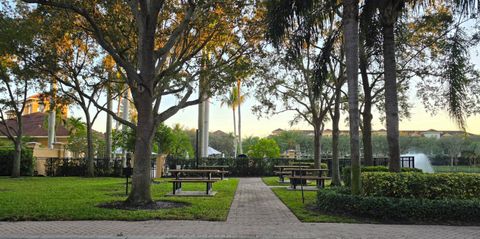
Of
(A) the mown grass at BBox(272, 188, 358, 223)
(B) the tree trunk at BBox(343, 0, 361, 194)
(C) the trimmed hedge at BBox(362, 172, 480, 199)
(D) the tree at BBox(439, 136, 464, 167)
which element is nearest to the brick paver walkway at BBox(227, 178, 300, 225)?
(A) the mown grass at BBox(272, 188, 358, 223)

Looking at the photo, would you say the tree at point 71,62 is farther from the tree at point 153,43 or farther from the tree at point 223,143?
the tree at point 223,143

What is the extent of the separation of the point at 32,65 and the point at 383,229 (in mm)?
14577

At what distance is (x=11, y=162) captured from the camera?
27.9 meters

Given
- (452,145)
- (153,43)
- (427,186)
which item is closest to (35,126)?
(153,43)

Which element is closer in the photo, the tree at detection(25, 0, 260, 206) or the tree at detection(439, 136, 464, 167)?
the tree at detection(25, 0, 260, 206)

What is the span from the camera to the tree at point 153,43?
11148 mm

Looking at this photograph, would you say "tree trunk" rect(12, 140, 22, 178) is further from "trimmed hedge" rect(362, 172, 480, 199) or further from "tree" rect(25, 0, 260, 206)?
"trimmed hedge" rect(362, 172, 480, 199)

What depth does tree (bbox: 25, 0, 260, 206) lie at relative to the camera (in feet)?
36.6

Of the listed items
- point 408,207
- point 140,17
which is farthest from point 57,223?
point 408,207

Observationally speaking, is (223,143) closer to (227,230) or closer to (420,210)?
(420,210)

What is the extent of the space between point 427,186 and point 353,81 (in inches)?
115

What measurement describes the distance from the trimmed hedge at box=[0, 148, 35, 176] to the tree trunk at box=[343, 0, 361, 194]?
24.6 m

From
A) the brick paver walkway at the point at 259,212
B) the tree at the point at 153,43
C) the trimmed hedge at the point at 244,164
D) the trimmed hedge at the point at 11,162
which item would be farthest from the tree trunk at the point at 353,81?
the trimmed hedge at the point at 11,162

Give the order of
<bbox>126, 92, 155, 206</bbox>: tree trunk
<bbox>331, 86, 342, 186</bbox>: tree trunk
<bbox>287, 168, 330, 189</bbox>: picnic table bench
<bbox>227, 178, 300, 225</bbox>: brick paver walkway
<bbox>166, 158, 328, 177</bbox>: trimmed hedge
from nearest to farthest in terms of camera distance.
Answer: <bbox>227, 178, 300, 225</bbox>: brick paver walkway < <bbox>126, 92, 155, 206</bbox>: tree trunk < <bbox>287, 168, 330, 189</bbox>: picnic table bench < <bbox>331, 86, 342, 186</bbox>: tree trunk < <bbox>166, 158, 328, 177</bbox>: trimmed hedge
